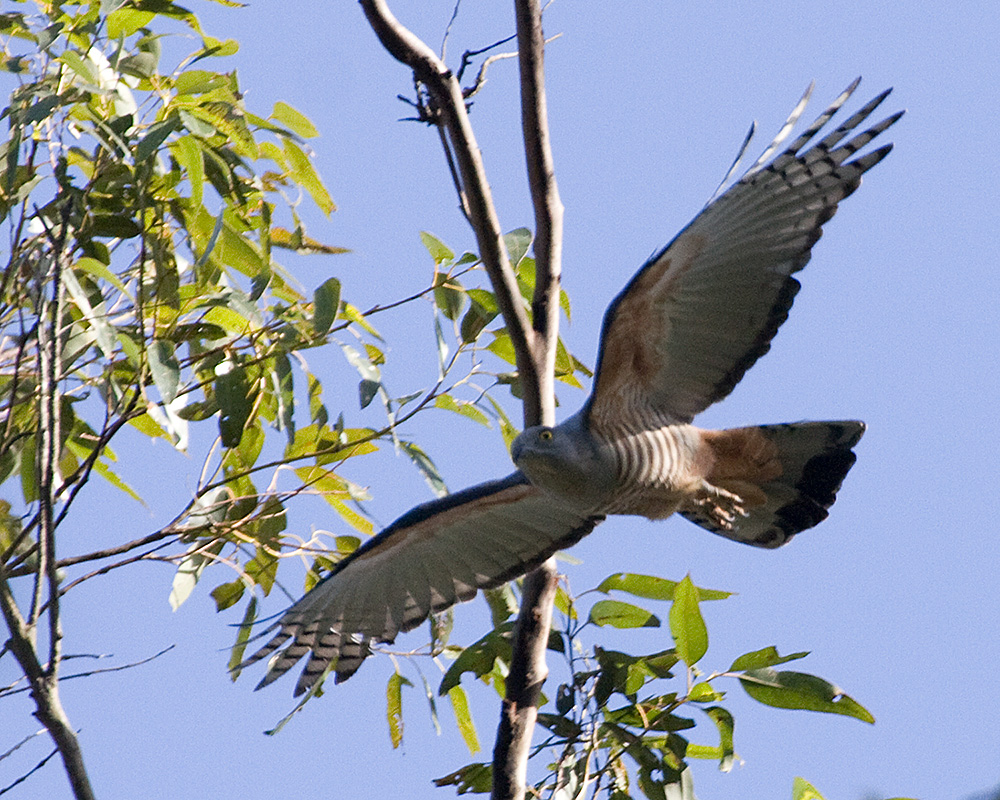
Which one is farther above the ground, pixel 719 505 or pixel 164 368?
pixel 164 368

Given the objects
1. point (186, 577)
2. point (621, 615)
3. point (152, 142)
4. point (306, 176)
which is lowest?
point (621, 615)

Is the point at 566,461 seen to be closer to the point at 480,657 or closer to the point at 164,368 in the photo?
the point at 480,657

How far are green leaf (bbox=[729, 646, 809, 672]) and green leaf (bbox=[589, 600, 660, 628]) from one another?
306 millimetres

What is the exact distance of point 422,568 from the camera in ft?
12.2

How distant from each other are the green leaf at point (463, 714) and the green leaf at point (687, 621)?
104 centimetres

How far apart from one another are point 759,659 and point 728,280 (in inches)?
48.4

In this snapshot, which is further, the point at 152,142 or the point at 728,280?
the point at 728,280

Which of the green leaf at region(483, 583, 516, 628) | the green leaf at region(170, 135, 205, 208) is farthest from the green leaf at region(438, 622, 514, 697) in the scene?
the green leaf at region(170, 135, 205, 208)

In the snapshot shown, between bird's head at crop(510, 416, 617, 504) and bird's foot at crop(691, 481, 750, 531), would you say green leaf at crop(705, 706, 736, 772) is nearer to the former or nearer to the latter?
bird's head at crop(510, 416, 617, 504)

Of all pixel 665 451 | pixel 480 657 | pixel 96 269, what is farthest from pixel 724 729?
pixel 96 269

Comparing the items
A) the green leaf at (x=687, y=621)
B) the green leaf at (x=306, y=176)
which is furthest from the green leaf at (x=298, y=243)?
the green leaf at (x=687, y=621)

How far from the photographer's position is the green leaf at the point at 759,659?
8.39 feet

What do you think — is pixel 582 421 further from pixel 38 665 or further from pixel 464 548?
pixel 38 665

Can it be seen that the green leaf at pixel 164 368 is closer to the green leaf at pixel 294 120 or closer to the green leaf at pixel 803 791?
the green leaf at pixel 294 120
